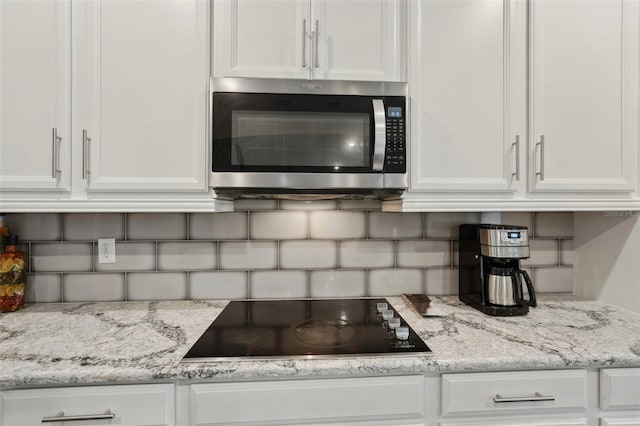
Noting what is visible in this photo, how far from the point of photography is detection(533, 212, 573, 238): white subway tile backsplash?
5.33ft

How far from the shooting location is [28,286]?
1.44 meters

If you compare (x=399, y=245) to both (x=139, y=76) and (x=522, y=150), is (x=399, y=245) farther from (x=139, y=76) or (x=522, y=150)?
(x=139, y=76)

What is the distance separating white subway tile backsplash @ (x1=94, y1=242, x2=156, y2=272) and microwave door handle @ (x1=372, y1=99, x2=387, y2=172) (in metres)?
1.07

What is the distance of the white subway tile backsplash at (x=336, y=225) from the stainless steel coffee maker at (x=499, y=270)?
0.50 meters

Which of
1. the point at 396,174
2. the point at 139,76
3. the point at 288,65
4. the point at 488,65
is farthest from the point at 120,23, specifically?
the point at 488,65

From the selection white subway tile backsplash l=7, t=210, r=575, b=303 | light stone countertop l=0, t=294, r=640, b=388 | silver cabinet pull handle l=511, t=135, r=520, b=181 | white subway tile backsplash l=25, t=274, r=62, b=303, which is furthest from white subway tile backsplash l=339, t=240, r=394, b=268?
white subway tile backsplash l=25, t=274, r=62, b=303

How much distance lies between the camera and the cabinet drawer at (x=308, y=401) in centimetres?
91

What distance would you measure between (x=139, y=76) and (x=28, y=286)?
3.53ft

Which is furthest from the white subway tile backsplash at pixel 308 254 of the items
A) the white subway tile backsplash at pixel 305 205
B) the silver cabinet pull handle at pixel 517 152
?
the silver cabinet pull handle at pixel 517 152

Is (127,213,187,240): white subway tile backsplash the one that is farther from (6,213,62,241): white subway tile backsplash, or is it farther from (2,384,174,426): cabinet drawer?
(2,384,174,426): cabinet drawer

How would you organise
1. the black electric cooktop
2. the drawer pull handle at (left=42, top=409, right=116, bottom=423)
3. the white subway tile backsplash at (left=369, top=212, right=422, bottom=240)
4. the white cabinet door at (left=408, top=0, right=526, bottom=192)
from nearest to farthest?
the drawer pull handle at (left=42, top=409, right=116, bottom=423) < the black electric cooktop < the white cabinet door at (left=408, top=0, right=526, bottom=192) < the white subway tile backsplash at (left=369, top=212, right=422, bottom=240)

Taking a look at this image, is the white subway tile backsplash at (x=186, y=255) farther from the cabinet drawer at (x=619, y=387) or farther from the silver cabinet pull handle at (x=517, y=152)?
the cabinet drawer at (x=619, y=387)

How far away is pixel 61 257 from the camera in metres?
1.45

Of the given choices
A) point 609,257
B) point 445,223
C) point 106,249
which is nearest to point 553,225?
point 609,257
